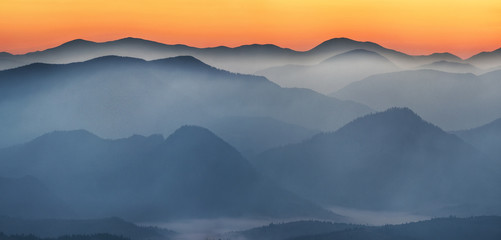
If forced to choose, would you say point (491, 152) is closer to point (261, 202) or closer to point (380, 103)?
point (380, 103)

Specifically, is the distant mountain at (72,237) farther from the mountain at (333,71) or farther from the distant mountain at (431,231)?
the mountain at (333,71)

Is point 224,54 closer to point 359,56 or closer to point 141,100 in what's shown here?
point 141,100

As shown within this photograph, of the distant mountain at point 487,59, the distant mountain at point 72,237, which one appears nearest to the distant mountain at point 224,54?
the distant mountain at point 487,59

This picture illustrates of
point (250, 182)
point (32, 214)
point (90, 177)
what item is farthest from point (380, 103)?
point (32, 214)

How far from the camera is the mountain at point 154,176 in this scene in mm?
29219

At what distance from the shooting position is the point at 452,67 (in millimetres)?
34281

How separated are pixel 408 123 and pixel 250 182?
8378 millimetres

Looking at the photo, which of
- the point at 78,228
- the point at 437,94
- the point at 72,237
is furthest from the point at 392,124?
the point at 72,237

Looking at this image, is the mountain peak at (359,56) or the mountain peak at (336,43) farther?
the mountain peak at (359,56)

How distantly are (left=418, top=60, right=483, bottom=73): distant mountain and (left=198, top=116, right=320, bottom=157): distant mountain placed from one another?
6.75m

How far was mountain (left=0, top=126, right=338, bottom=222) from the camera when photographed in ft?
95.9

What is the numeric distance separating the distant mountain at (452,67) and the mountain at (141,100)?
3943 mm

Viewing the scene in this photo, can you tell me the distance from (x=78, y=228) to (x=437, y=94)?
19073 millimetres

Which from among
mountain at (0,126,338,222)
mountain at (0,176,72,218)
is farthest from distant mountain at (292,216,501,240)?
mountain at (0,176,72,218)
